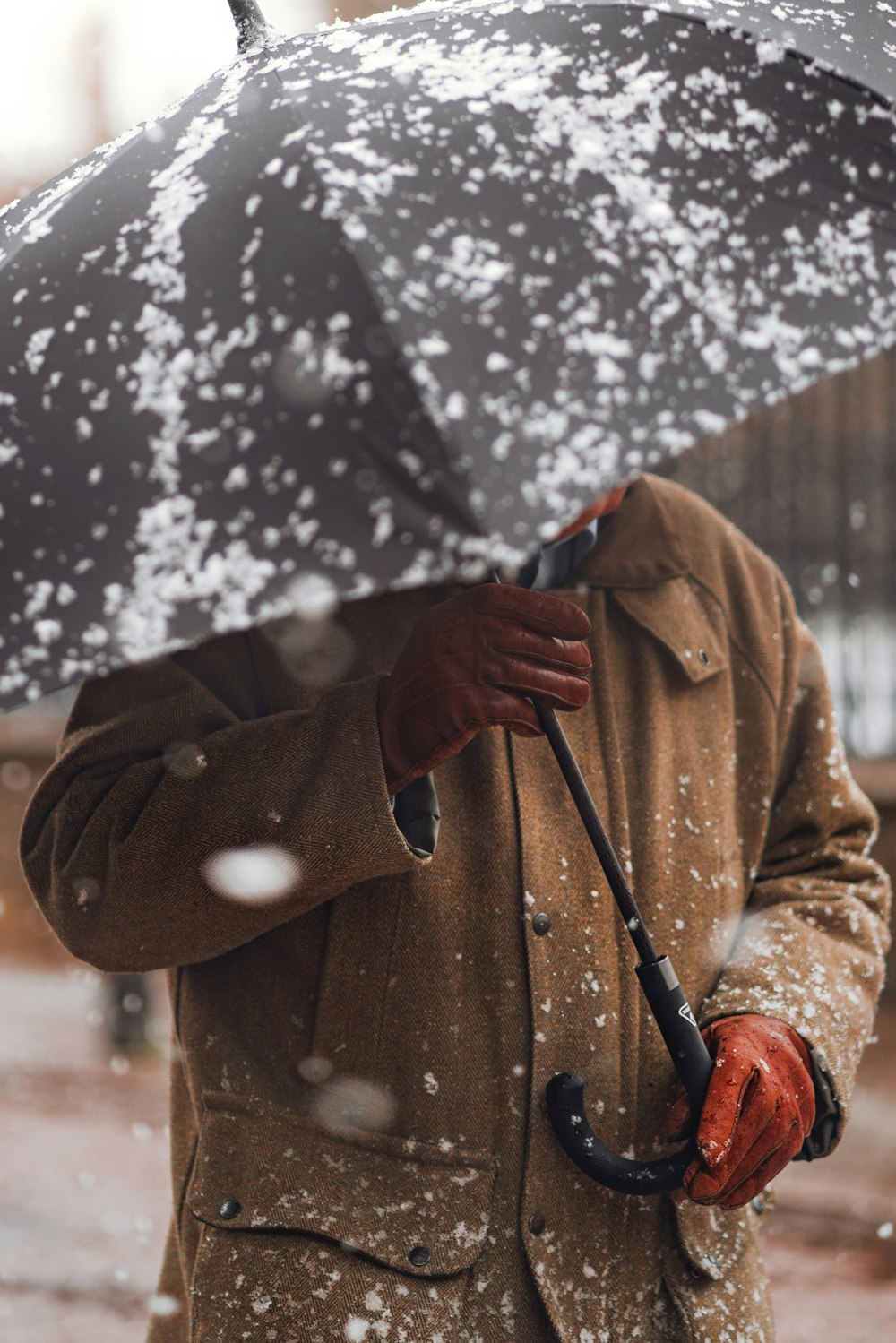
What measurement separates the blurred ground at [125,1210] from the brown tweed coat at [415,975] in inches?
104

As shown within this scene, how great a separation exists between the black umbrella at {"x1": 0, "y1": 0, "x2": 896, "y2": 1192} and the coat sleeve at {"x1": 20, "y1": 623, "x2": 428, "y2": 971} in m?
0.47

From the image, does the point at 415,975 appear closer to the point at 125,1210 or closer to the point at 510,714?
the point at 510,714

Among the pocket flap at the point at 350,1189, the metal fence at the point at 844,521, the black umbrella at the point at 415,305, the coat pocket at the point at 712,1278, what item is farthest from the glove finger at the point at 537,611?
the metal fence at the point at 844,521

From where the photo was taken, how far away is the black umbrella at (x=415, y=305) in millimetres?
1238

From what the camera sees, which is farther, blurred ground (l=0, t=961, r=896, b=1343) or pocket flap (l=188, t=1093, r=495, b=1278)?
blurred ground (l=0, t=961, r=896, b=1343)

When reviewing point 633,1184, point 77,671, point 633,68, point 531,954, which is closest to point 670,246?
point 633,68

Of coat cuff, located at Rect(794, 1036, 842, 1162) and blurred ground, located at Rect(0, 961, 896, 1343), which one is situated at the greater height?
coat cuff, located at Rect(794, 1036, 842, 1162)

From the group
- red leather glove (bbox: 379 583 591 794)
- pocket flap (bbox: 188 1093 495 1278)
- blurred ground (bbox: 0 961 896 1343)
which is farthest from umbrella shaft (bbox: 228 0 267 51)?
blurred ground (bbox: 0 961 896 1343)

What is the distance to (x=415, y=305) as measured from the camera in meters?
1.27

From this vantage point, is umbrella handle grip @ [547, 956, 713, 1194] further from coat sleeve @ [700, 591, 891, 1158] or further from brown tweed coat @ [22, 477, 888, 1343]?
coat sleeve @ [700, 591, 891, 1158]

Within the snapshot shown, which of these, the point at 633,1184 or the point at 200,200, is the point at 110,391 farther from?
the point at 633,1184

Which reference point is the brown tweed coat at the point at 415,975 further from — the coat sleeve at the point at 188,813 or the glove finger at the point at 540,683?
the glove finger at the point at 540,683

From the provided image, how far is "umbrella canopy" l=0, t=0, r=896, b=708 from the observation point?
1237 millimetres

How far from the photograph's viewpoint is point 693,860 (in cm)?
205
